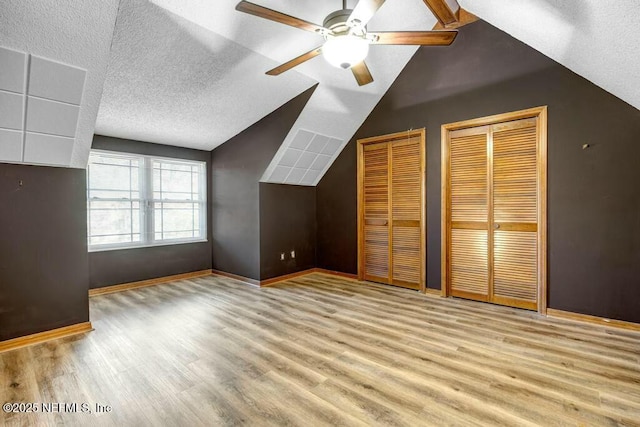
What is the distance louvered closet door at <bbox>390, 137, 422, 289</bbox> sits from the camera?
4.24 metres

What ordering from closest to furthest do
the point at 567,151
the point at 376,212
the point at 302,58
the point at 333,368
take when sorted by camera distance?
the point at 333,368
the point at 302,58
the point at 567,151
the point at 376,212

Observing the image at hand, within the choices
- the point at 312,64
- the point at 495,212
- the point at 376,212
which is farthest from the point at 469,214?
the point at 312,64

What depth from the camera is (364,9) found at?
190 centimetres

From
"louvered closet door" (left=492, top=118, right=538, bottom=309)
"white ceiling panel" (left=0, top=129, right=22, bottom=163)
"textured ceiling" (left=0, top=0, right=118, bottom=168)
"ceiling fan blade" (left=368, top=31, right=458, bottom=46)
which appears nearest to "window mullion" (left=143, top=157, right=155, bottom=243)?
"white ceiling panel" (left=0, top=129, right=22, bottom=163)

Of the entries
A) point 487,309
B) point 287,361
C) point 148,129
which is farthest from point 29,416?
point 487,309

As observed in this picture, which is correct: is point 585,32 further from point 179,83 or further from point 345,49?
point 179,83

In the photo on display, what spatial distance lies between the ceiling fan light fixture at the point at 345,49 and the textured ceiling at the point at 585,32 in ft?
4.58

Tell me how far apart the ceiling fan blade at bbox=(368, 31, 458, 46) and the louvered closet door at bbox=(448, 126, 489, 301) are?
1909 millimetres

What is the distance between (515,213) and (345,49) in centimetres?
271

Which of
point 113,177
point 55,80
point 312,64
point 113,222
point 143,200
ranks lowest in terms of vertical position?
point 113,222

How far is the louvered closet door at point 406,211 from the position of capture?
4242mm

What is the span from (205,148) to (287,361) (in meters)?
4.11

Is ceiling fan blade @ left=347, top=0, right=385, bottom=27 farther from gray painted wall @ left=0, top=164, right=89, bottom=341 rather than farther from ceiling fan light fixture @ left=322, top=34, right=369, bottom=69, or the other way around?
gray painted wall @ left=0, top=164, right=89, bottom=341

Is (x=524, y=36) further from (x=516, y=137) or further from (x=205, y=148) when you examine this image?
(x=205, y=148)
